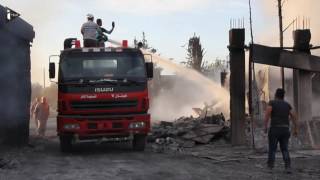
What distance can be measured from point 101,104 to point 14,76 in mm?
2934

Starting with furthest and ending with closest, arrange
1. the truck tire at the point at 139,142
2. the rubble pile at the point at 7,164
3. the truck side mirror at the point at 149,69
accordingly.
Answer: the truck tire at the point at 139,142
the truck side mirror at the point at 149,69
the rubble pile at the point at 7,164

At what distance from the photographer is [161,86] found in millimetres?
41344

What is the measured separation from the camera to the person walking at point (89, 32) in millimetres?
15227

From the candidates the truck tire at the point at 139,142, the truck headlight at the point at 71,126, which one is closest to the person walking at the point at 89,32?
the truck headlight at the point at 71,126

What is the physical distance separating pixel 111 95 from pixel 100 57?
3.73 feet

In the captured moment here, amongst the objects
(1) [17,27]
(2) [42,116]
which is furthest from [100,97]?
(2) [42,116]

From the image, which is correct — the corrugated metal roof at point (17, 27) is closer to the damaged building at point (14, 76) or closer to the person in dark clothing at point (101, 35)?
the damaged building at point (14, 76)

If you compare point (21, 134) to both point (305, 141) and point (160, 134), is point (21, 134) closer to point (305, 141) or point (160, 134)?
point (160, 134)

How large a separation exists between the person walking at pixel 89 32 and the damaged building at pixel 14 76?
5.77 ft

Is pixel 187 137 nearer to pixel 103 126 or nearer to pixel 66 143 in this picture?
pixel 103 126

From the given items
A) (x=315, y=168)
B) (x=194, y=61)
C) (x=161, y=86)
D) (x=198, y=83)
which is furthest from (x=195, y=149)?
(x=194, y=61)

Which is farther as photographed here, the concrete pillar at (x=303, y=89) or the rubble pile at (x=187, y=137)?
the rubble pile at (x=187, y=137)

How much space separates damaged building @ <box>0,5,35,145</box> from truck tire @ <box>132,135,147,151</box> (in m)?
3.39

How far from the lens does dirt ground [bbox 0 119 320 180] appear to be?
1022cm
